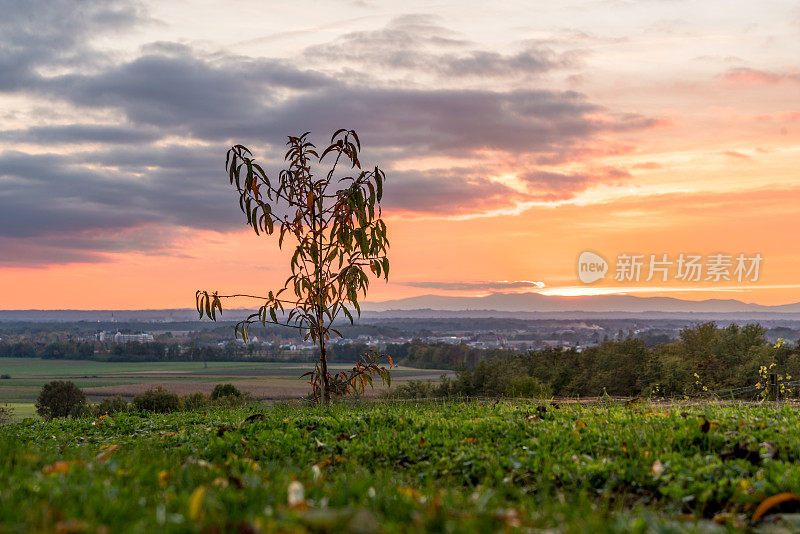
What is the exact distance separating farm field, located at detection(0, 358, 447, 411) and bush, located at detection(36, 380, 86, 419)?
12581mm

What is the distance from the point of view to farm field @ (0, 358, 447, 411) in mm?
91875

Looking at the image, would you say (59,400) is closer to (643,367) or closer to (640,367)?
(640,367)

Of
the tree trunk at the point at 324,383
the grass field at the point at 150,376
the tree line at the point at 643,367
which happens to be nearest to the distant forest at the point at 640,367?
the tree line at the point at 643,367

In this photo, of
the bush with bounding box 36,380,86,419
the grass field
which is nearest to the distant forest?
the grass field

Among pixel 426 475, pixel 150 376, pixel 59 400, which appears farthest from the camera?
pixel 150 376

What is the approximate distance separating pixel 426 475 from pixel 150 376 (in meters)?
126

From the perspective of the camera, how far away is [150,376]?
12112 centimetres

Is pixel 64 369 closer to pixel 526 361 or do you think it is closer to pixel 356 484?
pixel 526 361

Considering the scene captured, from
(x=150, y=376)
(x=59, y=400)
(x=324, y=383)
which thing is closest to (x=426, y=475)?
(x=324, y=383)

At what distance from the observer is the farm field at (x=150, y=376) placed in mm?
91875

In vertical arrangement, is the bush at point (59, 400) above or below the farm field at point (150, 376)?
above

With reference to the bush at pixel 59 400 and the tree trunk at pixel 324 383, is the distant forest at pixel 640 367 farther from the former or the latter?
the bush at pixel 59 400

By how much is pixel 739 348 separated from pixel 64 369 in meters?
139

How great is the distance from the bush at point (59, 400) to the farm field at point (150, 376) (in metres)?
12.6
